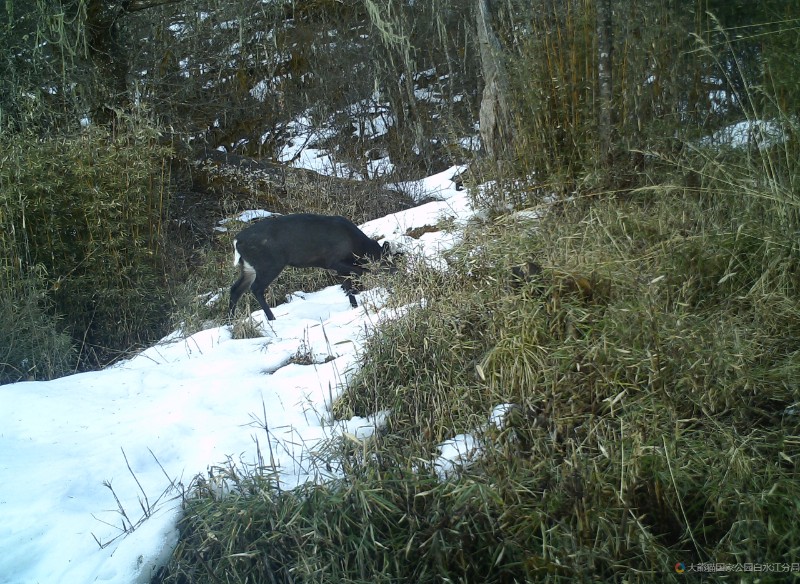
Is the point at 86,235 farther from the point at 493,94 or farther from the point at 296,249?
the point at 493,94

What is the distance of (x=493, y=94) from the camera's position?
6.58 meters

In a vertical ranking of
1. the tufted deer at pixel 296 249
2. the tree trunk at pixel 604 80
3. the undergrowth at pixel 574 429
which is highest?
the tree trunk at pixel 604 80

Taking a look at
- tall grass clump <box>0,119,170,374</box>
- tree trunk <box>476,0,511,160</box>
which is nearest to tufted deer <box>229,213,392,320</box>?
tall grass clump <box>0,119,170,374</box>

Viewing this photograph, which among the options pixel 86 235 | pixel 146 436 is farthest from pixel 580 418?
pixel 86 235

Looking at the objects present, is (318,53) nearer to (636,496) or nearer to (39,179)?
(39,179)

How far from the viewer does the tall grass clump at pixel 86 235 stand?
577 centimetres

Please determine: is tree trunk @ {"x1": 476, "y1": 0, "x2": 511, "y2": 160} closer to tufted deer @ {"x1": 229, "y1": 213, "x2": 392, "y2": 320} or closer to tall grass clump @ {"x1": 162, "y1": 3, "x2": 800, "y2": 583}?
tufted deer @ {"x1": 229, "y1": 213, "x2": 392, "y2": 320}

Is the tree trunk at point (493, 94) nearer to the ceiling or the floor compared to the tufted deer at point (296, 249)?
nearer to the ceiling

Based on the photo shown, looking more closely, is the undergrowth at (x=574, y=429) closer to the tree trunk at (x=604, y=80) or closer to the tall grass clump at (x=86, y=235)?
the tree trunk at (x=604, y=80)

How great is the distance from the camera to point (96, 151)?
641 cm

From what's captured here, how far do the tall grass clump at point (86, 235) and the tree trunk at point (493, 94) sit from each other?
3.20 metres

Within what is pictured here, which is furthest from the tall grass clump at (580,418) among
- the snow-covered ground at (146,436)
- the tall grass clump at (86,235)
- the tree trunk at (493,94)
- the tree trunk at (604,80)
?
the tall grass clump at (86,235)

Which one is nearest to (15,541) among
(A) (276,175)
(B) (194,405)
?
(B) (194,405)

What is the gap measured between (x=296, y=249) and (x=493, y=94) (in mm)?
2331
